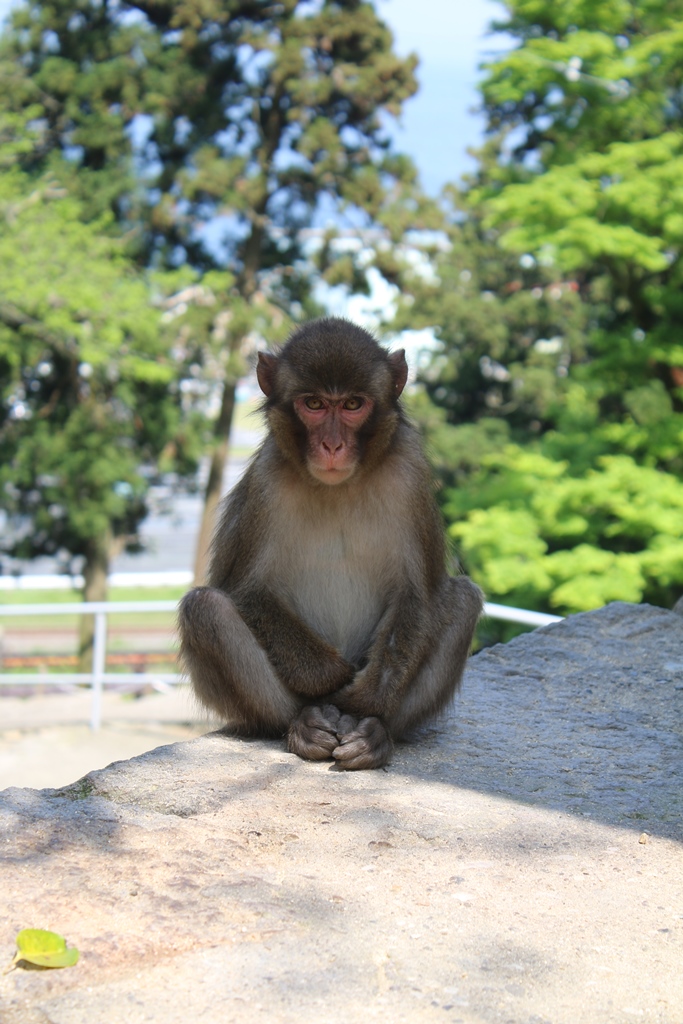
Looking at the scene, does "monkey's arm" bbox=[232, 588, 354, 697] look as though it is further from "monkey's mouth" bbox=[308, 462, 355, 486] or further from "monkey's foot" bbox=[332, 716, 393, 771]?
"monkey's mouth" bbox=[308, 462, 355, 486]

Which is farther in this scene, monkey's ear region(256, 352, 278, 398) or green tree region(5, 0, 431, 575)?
green tree region(5, 0, 431, 575)

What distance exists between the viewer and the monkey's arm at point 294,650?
3502 mm

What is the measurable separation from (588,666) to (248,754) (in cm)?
171

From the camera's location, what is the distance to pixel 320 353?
343cm

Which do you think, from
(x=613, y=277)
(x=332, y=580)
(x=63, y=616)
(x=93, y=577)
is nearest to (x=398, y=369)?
(x=332, y=580)

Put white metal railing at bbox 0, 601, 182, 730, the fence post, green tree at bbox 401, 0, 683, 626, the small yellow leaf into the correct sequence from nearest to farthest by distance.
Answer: the small yellow leaf → white metal railing at bbox 0, 601, 182, 730 → the fence post → green tree at bbox 401, 0, 683, 626

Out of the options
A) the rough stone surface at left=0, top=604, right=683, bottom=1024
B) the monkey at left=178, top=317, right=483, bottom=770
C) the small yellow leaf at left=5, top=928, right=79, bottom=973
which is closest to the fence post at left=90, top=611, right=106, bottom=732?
the monkey at left=178, top=317, right=483, bottom=770

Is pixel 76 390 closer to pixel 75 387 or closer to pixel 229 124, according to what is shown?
pixel 75 387

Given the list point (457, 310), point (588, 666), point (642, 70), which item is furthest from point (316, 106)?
point (588, 666)

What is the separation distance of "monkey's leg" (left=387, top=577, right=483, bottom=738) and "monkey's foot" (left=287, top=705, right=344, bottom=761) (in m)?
0.20

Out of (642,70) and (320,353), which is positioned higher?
(642,70)

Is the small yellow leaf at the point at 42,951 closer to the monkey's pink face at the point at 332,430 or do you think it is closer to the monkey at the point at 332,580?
the monkey at the point at 332,580

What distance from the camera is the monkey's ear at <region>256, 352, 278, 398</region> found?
362 centimetres

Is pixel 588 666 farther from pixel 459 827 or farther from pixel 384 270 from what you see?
pixel 384 270
